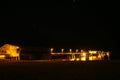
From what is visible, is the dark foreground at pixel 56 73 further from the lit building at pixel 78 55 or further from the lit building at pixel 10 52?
the lit building at pixel 78 55

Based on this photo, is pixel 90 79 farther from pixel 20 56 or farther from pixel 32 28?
pixel 32 28

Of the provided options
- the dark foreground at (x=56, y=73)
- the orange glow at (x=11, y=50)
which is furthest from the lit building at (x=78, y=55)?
the dark foreground at (x=56, y=73)

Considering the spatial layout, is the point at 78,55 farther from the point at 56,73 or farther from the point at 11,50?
the point at 56,73

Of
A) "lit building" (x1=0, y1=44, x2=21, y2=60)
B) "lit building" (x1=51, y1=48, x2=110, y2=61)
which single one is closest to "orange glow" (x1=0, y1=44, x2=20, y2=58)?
"lit building" (x1=0, y1=44, x2=21, y2=60)

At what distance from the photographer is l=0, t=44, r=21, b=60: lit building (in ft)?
78.8

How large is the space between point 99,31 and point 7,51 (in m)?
23.3

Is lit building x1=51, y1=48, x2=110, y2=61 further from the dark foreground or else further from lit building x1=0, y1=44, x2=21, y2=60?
the dark foreground

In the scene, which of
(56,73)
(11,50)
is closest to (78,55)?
(11,50)

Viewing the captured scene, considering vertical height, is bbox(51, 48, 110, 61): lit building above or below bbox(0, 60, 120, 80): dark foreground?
above

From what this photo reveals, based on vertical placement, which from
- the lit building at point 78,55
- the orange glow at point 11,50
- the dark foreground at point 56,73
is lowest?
the dark foreground at point 56,73

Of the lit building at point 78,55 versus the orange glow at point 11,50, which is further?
the lit building at point 78,55

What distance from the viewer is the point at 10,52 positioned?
2470 centimetres

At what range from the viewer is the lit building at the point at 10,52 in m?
24.0

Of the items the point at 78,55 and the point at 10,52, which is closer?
the point at 10,52
